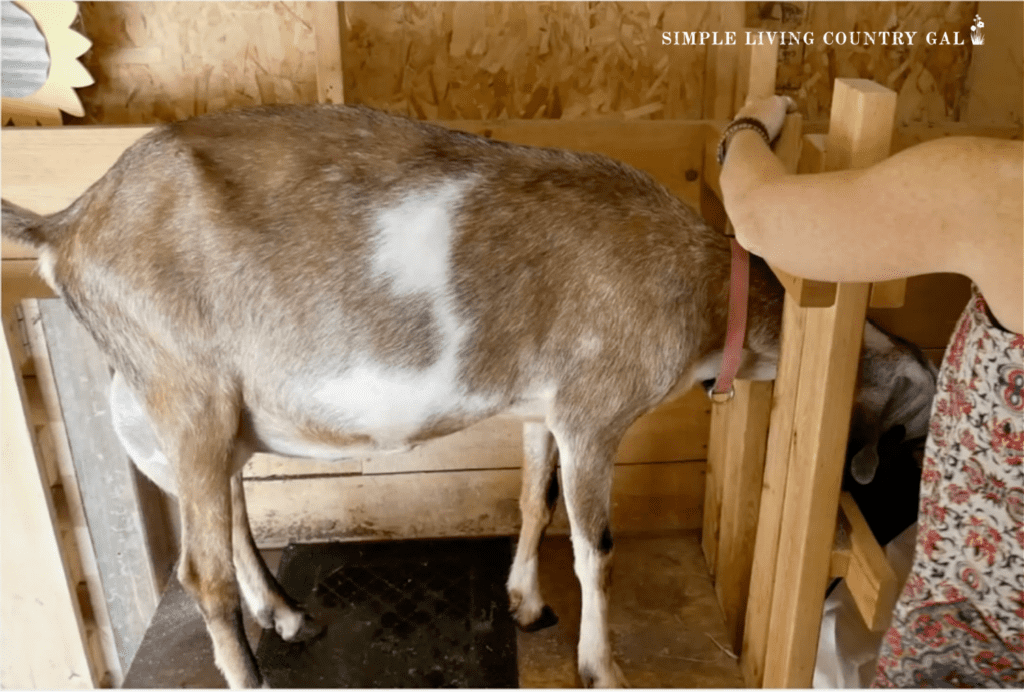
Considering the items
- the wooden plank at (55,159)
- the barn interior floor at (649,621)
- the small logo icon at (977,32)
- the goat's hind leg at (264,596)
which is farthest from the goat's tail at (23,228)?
the small logo icon at (977,32)

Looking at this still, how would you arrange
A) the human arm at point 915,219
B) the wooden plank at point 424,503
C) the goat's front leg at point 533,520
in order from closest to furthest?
1. the human arm at point 915,219
2. the goat's front leg at point 533,520
3. the wooden plank at point 424,503

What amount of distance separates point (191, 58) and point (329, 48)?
→ 0.33m

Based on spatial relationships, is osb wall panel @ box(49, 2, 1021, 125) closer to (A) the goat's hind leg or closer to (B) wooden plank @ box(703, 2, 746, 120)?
(B) wooden plank @ box(703, 2, 746, 120)

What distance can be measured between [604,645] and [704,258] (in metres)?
0.77

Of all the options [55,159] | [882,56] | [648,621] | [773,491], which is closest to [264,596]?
[648,621]

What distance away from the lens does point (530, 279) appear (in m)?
1.37

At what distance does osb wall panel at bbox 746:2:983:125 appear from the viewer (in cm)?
175

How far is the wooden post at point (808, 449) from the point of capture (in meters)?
1.18

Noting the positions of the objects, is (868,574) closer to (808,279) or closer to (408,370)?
(808,279)

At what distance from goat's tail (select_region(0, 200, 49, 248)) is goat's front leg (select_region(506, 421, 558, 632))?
Result: 941 millimetres

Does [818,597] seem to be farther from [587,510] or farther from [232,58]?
[232,58]

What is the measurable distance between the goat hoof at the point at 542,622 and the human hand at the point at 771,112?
1.09m

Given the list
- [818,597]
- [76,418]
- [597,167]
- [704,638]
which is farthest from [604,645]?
[76,418]

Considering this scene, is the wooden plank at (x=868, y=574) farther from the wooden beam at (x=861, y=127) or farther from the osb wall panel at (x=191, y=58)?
the osb wall panel at (x=191, y=58)
